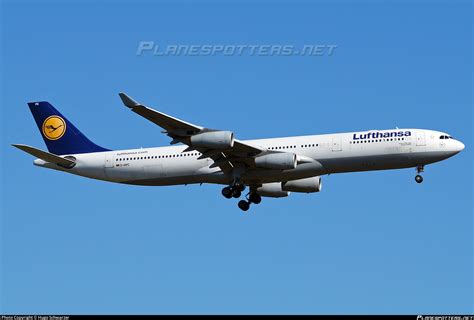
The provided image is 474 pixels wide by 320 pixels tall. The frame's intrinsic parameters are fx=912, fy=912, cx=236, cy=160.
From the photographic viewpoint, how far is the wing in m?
46.7

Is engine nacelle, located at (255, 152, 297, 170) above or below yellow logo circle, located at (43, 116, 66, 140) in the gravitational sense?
below

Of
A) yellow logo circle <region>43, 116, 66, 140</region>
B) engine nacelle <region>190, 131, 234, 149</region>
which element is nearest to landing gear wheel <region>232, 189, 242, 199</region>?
engine nacelle <region>190, 131, 234, 149</region>

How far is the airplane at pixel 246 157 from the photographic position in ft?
160

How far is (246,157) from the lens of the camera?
165 ft

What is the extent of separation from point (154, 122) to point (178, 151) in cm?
521

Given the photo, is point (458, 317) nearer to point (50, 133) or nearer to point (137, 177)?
point (137, 177)

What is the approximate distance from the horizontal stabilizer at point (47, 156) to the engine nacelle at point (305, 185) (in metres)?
13.0

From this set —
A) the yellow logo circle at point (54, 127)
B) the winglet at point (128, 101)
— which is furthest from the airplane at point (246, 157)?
the yellow logo circle at point (54, 127)

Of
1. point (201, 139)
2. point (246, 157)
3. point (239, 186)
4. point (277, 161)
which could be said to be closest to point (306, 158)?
point (277, 161)

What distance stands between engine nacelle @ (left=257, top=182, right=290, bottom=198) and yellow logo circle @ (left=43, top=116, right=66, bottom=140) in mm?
13071

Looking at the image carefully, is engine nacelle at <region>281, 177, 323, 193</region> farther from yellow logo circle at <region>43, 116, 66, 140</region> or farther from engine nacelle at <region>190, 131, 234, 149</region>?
yellow logo circle at <region>43, 116, 66, 140</region>

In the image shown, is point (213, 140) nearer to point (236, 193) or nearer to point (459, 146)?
point (236, 193)

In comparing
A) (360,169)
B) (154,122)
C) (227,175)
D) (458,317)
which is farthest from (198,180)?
(458,317)

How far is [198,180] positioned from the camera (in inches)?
2061
